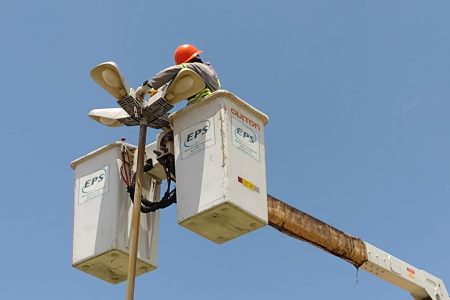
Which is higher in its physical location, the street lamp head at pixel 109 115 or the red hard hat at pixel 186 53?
the red hard hat at pixel 186 53

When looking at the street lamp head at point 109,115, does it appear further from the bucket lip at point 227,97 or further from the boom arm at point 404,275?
the boom arm at point 404,275

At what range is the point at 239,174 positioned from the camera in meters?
6.14

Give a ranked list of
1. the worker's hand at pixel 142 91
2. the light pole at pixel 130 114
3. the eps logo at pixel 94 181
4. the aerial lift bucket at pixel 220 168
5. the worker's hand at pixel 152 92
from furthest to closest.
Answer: the eps logo at pixel 94 181, the worker's hand at pixel 152 92, the worker's hand at pixel 142 91, the aerial lift bucket at pixel 220 168, the light pole at pixel 130 114

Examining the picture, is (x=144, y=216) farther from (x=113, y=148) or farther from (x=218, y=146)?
(x=218, y=146)

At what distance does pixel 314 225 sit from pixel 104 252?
9.53ft

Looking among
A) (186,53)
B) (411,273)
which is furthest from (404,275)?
(186,53)

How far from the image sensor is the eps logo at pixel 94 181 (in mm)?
6918

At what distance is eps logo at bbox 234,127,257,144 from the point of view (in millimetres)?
6297

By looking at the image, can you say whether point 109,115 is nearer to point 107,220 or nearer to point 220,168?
point 107,220

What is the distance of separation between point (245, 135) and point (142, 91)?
896 millimetres

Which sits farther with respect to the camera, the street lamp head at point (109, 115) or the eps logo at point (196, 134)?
the street lamp head at point (109, 115)

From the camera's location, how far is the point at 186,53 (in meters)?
7.41

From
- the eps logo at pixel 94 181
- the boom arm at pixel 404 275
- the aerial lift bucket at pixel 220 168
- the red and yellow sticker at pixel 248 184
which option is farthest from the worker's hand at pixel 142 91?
the boom arm at pixel 404 275

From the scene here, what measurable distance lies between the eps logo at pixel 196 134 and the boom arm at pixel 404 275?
3842mm
